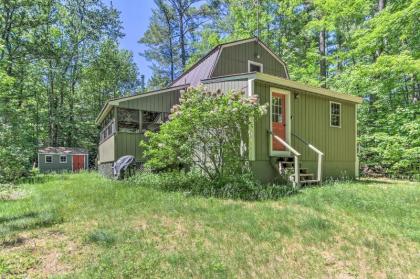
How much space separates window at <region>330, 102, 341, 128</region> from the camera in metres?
10.6

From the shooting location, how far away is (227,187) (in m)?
7.10

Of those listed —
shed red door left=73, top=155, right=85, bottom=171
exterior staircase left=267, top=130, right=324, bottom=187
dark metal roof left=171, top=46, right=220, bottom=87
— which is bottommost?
shed red door left=73, top=155, right=85, bottom=171

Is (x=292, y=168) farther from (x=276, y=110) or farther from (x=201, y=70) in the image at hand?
(x=201, y=70)

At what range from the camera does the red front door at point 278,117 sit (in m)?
9.02

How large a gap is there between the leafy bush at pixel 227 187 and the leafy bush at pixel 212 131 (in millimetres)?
298

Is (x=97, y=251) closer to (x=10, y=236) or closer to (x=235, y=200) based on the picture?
(x=10, y=236)

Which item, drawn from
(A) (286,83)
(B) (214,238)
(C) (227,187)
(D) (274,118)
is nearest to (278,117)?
(D) (274,118)

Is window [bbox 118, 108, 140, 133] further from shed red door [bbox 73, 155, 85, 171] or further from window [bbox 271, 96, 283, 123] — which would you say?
shed red door [bbox 73, 155, 85, 171]

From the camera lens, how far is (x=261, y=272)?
3322 millimetres

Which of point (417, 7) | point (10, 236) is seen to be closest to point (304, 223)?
point (10, 236)

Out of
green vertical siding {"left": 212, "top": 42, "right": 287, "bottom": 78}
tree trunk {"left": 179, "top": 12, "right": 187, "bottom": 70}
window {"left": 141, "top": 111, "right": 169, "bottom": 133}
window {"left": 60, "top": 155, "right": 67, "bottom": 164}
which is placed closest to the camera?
window {"left": 141, "top": 111, "right": 169, "bottom": 133}

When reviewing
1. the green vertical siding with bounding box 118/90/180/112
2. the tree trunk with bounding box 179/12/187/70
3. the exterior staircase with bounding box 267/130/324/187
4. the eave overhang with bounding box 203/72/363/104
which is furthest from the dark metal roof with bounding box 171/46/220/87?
the tree trunk with bounding box 179/12/187/70

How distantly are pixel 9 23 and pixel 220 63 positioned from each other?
11490mm

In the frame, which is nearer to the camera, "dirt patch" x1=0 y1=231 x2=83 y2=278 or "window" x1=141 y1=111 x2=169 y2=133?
"dirt patch" x1=0 y1=231 x2=83 y2=278
